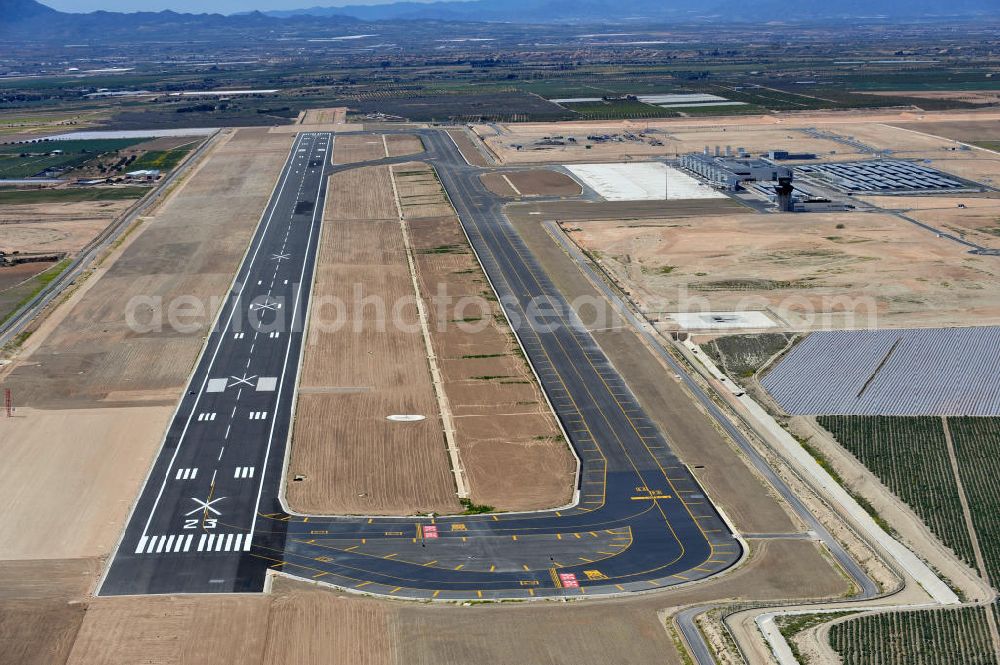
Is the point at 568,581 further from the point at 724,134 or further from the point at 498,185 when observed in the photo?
the point at 724,134

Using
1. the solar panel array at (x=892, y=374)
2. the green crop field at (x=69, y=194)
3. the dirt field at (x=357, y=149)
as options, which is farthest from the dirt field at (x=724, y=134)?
the solar panel array at (x=892, y=374)

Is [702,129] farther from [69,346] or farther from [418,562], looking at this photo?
[418,562]

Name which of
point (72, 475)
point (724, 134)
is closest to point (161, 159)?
point (724, 134)

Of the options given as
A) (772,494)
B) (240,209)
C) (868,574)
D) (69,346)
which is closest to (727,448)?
(772,494)

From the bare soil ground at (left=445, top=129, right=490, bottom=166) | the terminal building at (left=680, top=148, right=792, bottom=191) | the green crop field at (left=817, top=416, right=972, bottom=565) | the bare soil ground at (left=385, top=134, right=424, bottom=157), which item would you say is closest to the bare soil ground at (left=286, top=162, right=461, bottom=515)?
the green crop field at (left=817, top=416, right=972, bottom=565)

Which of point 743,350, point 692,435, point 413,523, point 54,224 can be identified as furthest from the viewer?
point 54,224

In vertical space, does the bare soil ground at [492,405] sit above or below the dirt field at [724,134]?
below

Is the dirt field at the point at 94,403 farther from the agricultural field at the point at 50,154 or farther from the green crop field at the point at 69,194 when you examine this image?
the agricultural field at the point at 50,154
